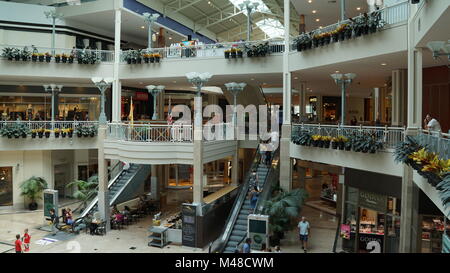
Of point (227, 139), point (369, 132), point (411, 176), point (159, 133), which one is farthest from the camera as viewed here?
point (227, 139)

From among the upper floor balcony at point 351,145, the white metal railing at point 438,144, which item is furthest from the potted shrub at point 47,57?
the white metal railing at point 438,144

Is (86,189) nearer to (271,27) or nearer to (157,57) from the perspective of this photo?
(157,57)

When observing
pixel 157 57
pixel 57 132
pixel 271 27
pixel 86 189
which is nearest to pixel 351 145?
pixel 157 57

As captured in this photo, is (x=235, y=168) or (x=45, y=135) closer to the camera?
(x=235, y=168)

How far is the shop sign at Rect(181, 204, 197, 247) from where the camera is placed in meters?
18.0

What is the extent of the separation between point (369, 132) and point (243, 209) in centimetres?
697

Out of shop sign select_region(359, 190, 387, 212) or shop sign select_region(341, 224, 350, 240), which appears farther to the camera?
shop sign select_region(341, 224, 350, 240)

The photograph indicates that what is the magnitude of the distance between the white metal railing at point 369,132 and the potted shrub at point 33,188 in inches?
660

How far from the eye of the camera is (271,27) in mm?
42156

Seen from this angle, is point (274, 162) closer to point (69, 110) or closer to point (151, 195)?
point (151, 195)

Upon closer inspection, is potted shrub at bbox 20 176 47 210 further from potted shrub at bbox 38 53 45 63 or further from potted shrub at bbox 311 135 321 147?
potted shrub at bbox 311 135 321 147

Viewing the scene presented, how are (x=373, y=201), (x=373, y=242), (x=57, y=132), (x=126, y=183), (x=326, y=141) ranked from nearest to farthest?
(x=373, y=242)
(x=373, y=201)
(x=326, y=141)
(x=126, y=183)
(x=57, y=132)

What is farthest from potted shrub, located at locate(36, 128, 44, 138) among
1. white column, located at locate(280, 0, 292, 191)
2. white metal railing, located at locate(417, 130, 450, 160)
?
white metal railing, located at locate(417, 130, 450, 160)

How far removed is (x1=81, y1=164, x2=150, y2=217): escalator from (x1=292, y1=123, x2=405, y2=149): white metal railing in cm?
1113
